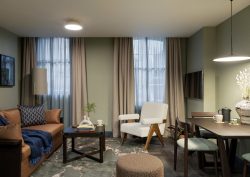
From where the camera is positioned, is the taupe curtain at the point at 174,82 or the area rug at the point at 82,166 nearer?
the area rug at the point at 82,166

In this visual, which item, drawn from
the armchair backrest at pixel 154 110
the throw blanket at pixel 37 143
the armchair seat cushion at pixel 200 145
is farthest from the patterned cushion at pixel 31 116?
the armchair seat cushion at pixel 200 145

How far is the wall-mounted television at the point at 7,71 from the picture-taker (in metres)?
4.21

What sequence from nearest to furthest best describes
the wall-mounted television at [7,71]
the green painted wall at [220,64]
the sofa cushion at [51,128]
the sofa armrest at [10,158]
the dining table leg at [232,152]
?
1. the sofa armrest at [10,158]
2. the dining table leg at [232,152]
3. the green painted wall at [220,64]
4. the sofa cushion at [51,128]
5. the wall-mounted television at [7,71]

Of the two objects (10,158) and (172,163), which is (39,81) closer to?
(10,158)

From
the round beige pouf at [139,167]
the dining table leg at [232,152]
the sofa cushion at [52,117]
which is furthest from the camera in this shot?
the sofa cushion at [52,117]

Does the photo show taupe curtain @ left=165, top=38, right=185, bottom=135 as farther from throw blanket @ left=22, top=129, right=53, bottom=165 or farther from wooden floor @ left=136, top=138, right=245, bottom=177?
throw blanket @ left=22, top=129, right=53, bottom=165

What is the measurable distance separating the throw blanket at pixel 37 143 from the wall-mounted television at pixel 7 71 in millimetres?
1504

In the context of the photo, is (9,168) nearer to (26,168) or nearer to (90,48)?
(26,168)

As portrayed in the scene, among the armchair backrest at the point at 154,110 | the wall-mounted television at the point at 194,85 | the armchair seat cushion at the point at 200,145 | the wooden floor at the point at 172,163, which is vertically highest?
the wall-mounted television at the point at 194,85

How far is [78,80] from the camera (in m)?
5.14

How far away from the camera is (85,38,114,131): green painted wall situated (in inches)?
208

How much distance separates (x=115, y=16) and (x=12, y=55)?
102 inches

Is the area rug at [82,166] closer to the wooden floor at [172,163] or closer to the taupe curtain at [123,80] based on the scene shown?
the wooden floor at [172,163]

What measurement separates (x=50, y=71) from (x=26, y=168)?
2916 millimetres
